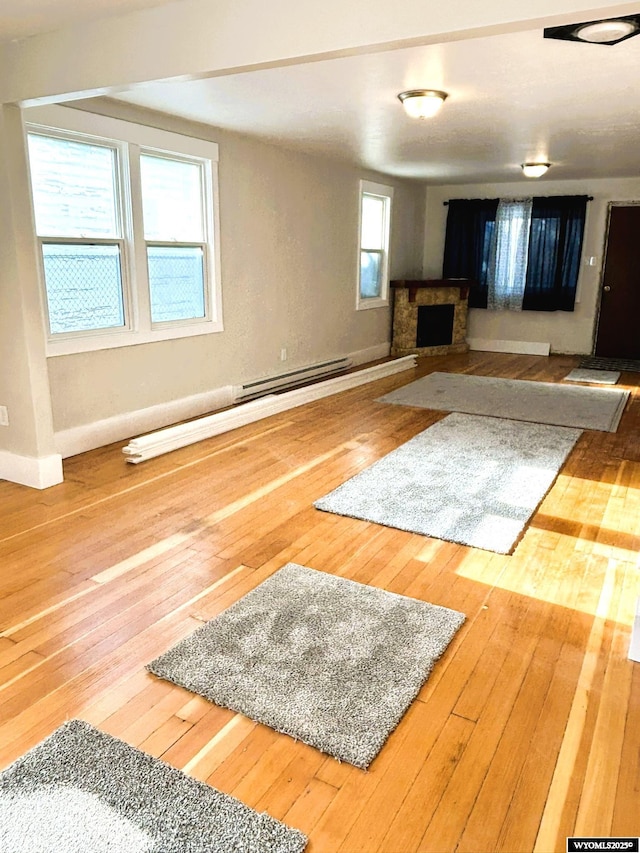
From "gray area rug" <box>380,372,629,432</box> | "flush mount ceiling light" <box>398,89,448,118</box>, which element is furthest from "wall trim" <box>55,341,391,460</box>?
"flush mount ceiling light" <box>398,89,448,118</box>

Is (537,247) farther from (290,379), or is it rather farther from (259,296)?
(259,296)

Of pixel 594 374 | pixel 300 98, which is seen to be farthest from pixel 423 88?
pixel 594 374

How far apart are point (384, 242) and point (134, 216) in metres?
4.57

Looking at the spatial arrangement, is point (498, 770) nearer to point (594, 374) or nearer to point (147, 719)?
point (147, 719)

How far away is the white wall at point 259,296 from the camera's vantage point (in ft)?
14.7

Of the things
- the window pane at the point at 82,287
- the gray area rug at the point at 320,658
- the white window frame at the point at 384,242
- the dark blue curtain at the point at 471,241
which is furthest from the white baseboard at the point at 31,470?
the dark blue curtain at the point at 471,241

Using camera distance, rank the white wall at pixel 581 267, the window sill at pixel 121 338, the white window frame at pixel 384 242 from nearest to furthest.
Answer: the window sill at pixel 121 338
the white window frame at pixel 384 242
the white wall at pixel 581 267

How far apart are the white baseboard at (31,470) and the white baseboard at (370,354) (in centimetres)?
450

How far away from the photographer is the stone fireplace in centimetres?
851

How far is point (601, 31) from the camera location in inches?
106

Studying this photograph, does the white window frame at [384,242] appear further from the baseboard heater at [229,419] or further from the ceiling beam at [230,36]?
→ the ceiling beam at [230,36]

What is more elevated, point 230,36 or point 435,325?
point 230,36

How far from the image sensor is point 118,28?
2709mm

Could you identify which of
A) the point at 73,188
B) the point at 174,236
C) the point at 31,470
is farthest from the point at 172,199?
the point at 31,470
